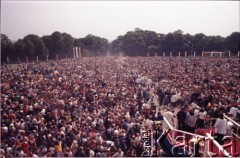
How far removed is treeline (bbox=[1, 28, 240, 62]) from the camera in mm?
37906

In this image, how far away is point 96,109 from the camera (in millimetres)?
12281

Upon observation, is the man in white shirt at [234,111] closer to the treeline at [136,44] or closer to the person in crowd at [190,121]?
the person in crowd at [190,121]

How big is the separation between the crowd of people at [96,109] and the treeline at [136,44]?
58.0 feet

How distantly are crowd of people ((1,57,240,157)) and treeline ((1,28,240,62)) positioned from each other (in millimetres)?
17675

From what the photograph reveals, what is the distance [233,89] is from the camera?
14.0 metres

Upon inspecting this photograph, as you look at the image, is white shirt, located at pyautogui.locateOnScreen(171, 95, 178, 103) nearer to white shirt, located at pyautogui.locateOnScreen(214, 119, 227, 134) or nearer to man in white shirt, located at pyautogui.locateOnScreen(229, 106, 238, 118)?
man in white shirt, located at pyautogui.locateOnScreen(229, 106, 238, 118)

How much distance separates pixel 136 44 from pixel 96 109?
3038 centimetres

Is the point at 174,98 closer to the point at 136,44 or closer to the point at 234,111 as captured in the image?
the point at 234,111

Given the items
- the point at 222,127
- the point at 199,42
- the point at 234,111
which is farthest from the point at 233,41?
the point at 222,127

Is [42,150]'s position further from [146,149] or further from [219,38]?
[219,38]

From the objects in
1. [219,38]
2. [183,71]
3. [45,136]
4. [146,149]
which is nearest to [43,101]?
[45,136]

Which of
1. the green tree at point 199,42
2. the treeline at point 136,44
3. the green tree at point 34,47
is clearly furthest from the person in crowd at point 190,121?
the green tree at point 199,42

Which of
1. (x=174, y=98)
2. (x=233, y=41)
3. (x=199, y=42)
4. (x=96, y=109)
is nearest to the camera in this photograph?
(x=96, y=109)

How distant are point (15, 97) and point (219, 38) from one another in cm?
3739
